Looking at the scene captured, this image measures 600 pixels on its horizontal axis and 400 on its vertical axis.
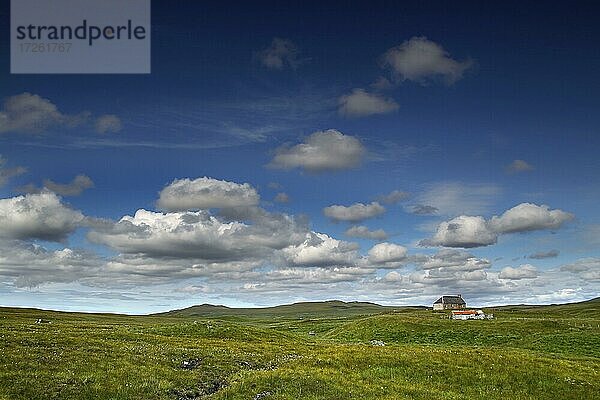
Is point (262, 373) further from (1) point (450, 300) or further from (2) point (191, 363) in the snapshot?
(1) point (450, 300)

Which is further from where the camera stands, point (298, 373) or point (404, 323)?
point (404, 323)

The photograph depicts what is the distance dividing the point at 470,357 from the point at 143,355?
2549cm

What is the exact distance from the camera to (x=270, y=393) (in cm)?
2783

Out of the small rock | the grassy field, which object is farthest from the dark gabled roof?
the small rock

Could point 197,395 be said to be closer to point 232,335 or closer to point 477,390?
point 477,390

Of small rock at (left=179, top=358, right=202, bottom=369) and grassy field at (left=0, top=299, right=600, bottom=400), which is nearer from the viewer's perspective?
grassy field at (left=0, top=299, right=600, bottom=400)

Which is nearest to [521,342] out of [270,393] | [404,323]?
[404,323]

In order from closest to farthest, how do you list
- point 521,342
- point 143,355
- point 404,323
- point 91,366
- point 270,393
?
point 270,393
point 91,366
point 143,355
point 521,342
point 404,323

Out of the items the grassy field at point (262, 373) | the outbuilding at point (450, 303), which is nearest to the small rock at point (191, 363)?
the grassy field at point (262, 373)

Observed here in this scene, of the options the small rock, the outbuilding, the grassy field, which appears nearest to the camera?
the grassy field

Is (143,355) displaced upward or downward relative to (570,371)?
upward

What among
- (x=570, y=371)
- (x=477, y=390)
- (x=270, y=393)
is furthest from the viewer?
(x=570, y=371)

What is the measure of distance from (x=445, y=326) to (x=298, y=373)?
2382 inches

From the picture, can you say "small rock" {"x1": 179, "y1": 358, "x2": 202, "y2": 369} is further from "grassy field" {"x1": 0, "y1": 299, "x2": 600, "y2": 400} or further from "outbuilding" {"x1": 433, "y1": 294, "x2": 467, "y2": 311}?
"outbuilding" {"x1": 433, "y1": 294, "x2": 467, "y2": 311}
